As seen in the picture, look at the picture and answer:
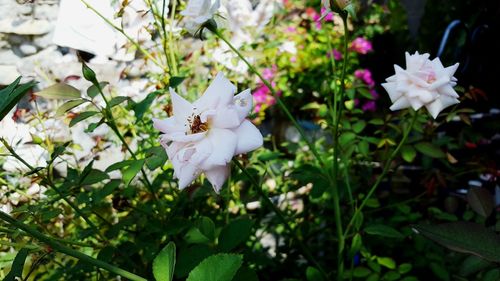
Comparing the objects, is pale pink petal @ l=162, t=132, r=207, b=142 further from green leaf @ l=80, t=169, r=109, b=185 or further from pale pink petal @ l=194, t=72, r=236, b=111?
green leaf @ l=80, t=169, r=109, b=185

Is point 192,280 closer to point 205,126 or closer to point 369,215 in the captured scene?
point 205,126

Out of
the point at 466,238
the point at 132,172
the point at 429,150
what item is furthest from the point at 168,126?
the point at 429,150

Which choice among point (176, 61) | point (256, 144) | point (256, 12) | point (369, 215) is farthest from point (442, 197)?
point (256, 12)

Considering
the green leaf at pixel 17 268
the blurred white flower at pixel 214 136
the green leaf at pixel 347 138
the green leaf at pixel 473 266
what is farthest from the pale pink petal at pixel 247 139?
the green leaf at pixel 347 138

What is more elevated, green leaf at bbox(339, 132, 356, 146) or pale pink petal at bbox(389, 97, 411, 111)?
pale pink petal at bbox(389, 97, 411, 111)

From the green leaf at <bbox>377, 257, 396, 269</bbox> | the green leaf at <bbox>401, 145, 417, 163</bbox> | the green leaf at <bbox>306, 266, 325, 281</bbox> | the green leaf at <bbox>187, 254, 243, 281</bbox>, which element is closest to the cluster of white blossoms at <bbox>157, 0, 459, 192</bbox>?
the green leaf at <bbox>187, 254, 243, 281</bbox>

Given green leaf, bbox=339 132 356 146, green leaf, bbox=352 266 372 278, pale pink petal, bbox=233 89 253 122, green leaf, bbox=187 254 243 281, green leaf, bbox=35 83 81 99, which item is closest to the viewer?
green leaf, bbox=187 254 243 281

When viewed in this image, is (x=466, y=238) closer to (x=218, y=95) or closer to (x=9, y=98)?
(x=218, y=95)
